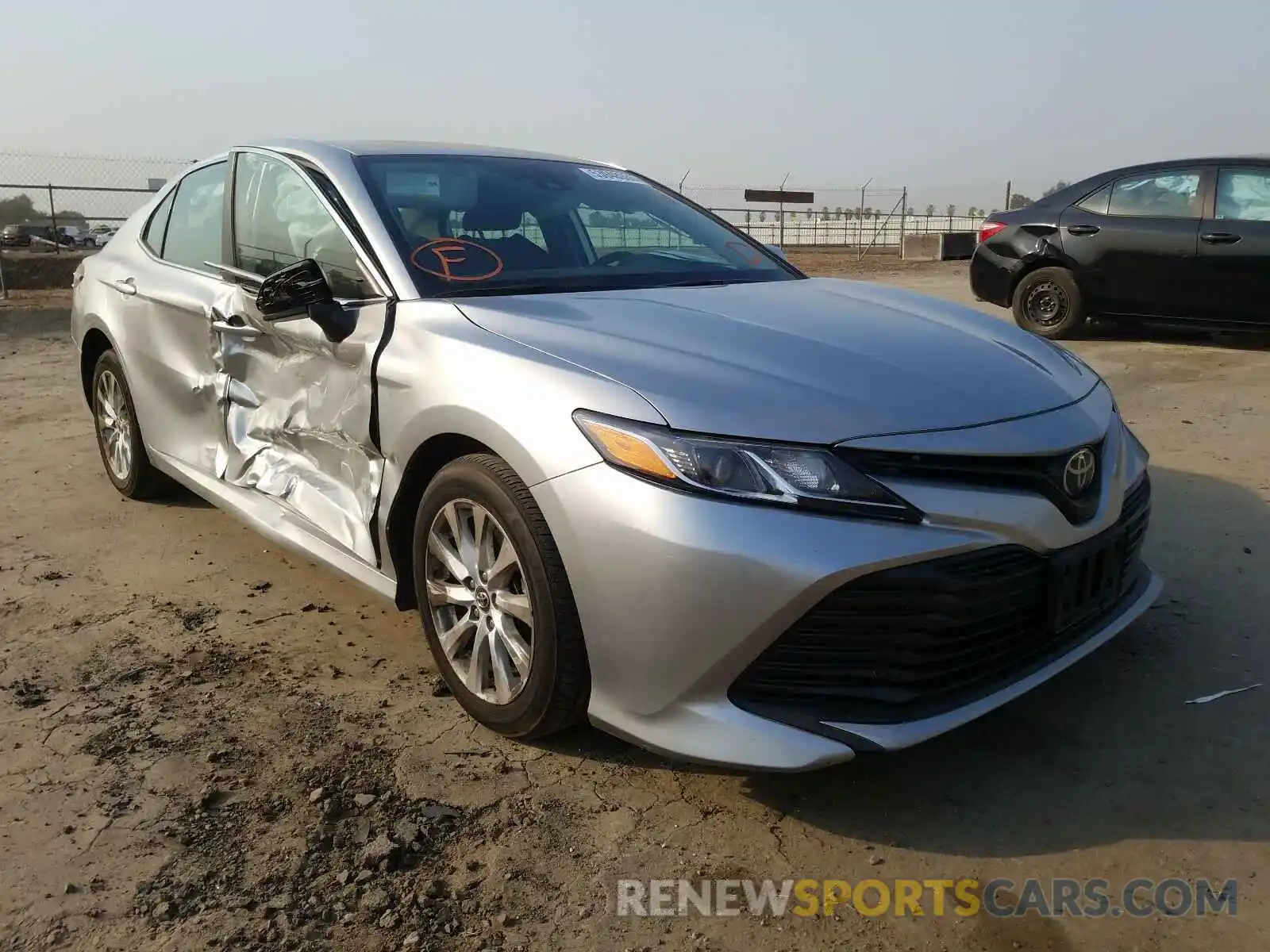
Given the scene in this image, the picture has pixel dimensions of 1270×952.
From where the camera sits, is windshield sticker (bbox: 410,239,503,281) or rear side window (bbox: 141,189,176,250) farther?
rear side window (bbox: 141,189,176,250)

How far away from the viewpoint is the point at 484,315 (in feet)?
8.94

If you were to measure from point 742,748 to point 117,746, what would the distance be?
1.64m

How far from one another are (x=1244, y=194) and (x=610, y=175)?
5848mm

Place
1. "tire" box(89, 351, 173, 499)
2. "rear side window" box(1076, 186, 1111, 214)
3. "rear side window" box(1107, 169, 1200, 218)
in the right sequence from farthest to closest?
"rear side window" box(1076, 186, 1111, 214), "rear side window" box(1107, 169, 1200, 218), "tire" box(89, 351, 173, 499)

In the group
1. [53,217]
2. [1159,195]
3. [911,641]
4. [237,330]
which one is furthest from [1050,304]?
[53,217]

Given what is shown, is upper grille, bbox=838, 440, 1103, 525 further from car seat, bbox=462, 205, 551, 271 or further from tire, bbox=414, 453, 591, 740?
car seat, bbox=462, 205, 551, 271

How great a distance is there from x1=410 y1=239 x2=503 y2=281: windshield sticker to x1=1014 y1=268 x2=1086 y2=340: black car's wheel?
637cm

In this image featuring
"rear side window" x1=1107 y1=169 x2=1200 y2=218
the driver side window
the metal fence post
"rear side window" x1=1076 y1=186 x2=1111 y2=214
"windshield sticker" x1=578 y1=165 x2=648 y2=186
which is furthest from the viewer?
the metal fence post

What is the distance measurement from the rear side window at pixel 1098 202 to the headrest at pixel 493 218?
637 cm

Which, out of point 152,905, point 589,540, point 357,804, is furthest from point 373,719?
point 589,540

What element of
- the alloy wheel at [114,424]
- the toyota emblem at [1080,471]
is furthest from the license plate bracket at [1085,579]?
the alloy wheel at [114,424]

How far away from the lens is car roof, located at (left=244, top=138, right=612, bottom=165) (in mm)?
3471

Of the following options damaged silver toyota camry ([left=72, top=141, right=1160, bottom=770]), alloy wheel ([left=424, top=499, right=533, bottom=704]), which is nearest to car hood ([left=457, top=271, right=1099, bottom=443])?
damaged silver toyota camry ([left=72, top=141, right=1160, bottom=770])

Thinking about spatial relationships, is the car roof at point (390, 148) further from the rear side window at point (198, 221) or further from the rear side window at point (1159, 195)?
the rear side window at point (1159, 195)
